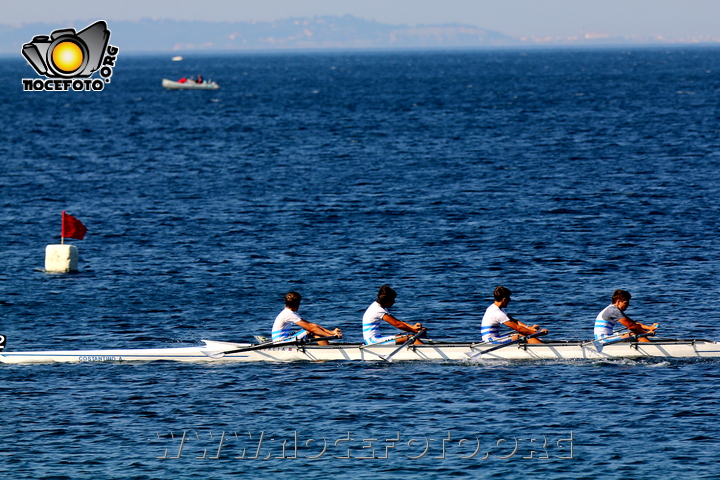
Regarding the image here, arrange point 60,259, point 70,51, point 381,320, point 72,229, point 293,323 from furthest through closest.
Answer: point 70,51, point 72,229, point 60,259, point 381,320, point 293,323

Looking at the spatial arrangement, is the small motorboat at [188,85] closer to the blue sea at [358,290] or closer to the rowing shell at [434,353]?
the blue sea at [358,290]

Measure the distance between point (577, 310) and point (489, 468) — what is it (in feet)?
45.1

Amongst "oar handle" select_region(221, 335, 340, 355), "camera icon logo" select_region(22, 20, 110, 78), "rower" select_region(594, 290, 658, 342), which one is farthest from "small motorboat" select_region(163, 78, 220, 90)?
"rower" select_region(594, 290, 658, 342)

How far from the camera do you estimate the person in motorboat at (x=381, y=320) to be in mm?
Result: 25297

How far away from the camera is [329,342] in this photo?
27.1 meters

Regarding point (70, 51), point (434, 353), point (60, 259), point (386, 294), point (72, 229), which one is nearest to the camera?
point (386, 294)

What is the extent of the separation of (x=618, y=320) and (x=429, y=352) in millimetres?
4888

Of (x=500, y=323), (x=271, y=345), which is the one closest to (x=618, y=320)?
(x=500, y=323)

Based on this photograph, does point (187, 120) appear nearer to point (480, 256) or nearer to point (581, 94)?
point (581, 94)

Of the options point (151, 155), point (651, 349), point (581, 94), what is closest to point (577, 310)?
point (651, 349)

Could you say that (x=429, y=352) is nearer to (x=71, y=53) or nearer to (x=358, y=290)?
(x=358, y=290)

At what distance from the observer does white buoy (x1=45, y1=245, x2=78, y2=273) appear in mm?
38000

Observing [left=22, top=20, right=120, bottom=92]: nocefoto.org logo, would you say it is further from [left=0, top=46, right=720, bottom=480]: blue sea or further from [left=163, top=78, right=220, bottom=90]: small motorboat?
[left=163, top=78, right=220, bottom=90]: small motorboat

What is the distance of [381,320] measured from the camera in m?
25.8
